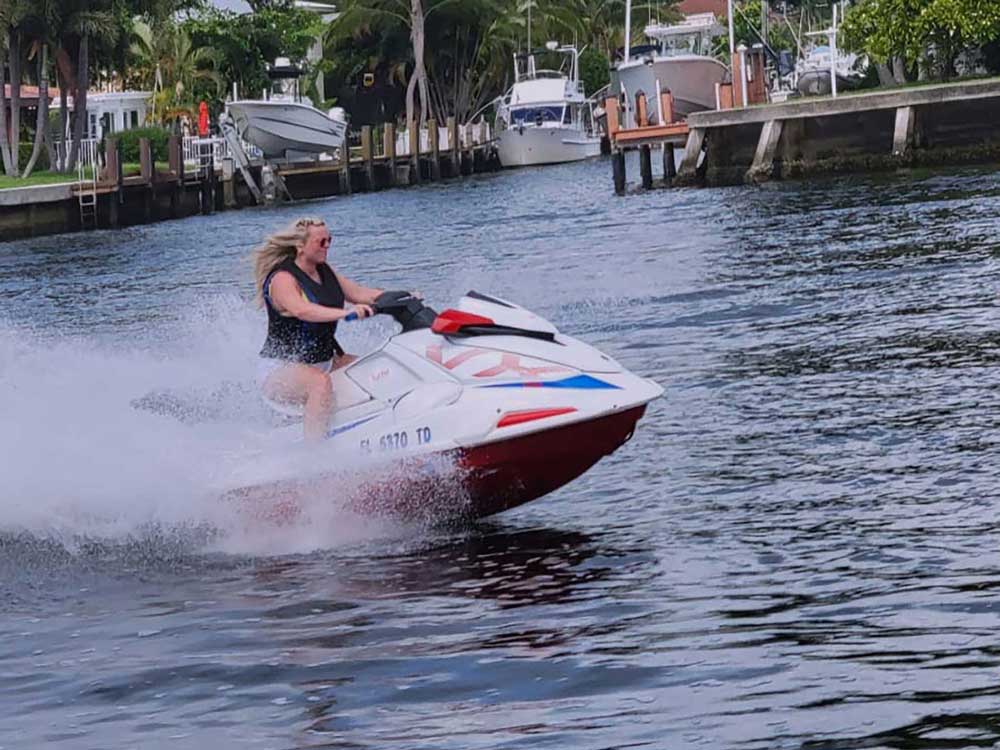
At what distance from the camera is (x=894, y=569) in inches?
334

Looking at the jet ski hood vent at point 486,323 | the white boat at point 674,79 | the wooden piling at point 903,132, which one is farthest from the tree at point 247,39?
the jet ski hood vent at point 486,323

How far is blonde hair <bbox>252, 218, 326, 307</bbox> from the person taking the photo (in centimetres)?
976

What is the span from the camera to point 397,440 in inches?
375

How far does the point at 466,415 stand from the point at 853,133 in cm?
3205

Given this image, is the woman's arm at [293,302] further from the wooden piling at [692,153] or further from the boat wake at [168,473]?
the wooden piling at [692,153]

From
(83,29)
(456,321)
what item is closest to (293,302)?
(456,321)

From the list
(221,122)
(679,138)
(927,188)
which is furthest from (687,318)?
(221,122)

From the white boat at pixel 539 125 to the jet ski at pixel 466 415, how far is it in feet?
212

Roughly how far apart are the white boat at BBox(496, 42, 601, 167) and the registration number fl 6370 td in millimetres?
64897

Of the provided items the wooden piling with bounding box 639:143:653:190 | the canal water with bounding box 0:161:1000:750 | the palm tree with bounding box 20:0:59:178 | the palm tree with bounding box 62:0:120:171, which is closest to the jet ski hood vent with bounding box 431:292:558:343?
the canal water with bounding box 0:161:1000:750

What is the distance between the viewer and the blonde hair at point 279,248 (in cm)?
976

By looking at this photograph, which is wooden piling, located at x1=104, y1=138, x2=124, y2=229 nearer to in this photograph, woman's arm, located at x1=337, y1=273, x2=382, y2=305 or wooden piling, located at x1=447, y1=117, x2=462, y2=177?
wooden piling, located at x1=447, y1=117, x2=462, y2=177

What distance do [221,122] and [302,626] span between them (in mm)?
51141

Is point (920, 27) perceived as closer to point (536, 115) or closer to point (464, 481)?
point (536, 115)
